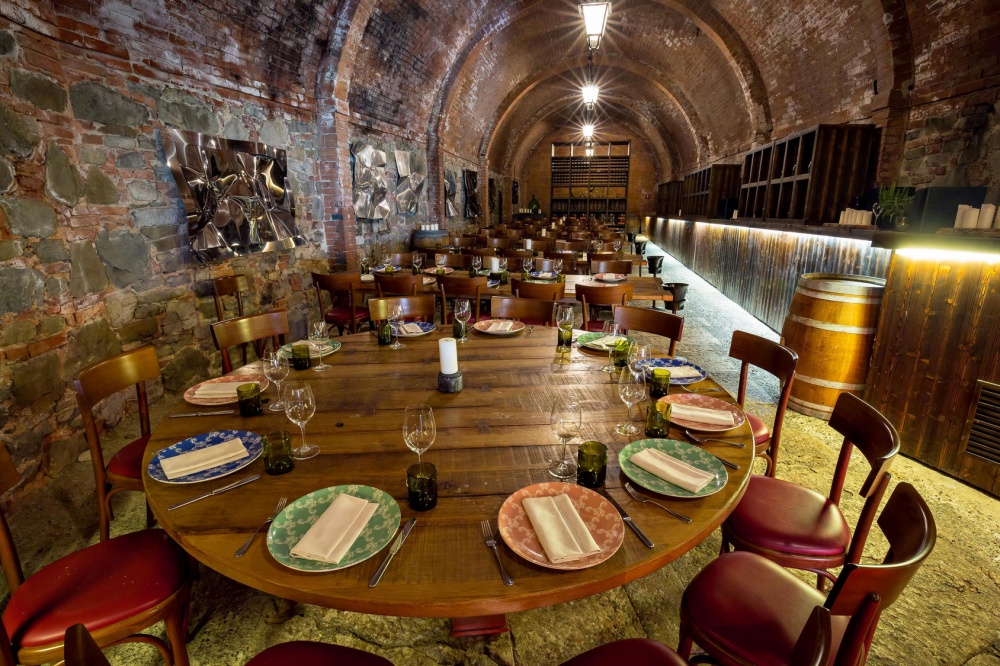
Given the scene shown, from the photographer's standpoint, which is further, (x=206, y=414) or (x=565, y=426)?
(x=206, y=414)

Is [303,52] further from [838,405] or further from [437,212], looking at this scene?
[838,405]

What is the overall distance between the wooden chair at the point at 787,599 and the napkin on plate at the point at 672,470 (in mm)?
321

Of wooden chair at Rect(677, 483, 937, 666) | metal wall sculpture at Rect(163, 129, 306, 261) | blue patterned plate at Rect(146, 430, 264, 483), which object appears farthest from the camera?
metal wall sculpture at Rect(163, 129, 306, 261)

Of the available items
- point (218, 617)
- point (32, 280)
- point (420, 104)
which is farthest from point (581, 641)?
point (420, 104)

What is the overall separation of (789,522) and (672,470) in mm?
617

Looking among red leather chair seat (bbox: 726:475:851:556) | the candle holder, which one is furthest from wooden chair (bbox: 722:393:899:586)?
the candle holder

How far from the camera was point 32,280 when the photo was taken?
262 centimetres

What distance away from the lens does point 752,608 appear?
3.97ft

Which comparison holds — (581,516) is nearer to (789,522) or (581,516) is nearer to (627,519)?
(627,519)

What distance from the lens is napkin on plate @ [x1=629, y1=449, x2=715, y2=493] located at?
1.21 m

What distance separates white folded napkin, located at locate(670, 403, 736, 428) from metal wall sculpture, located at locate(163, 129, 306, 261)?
3.99m

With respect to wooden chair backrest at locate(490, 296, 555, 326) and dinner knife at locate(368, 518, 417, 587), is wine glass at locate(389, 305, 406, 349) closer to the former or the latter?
wooden chair backrest at locate(490, 296, 555, 326)

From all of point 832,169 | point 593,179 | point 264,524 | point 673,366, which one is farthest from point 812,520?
point 593,179

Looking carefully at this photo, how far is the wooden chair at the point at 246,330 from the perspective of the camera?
7.53 feet
